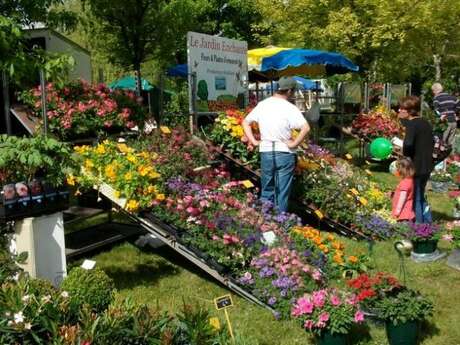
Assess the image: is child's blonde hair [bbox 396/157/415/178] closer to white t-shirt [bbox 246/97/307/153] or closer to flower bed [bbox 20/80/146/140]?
white t-shirt [bbox 246/97/307/153]

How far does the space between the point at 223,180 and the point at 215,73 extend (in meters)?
2.51

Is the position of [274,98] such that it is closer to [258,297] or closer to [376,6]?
[258,297]

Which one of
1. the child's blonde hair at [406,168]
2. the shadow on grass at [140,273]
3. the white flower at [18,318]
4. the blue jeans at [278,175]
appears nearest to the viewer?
the white flower at [18,318]

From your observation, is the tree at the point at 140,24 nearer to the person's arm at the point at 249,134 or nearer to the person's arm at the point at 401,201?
the person's arm at the point at 249,134

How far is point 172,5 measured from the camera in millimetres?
16938

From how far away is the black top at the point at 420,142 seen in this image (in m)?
6.43

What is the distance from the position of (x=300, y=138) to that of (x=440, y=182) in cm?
523

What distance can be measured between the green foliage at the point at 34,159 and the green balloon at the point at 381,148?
9009 mm

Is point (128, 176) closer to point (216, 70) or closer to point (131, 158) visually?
point (131, 158)

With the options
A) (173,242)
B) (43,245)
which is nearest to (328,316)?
(173,242)

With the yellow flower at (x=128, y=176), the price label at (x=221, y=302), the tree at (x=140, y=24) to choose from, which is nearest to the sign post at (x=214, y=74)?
the yellow flower at (x=128, y=176)

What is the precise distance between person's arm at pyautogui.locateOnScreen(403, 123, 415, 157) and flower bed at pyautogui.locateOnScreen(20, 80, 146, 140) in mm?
3416

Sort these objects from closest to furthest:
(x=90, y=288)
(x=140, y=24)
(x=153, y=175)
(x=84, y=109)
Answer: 1. (x=90, y=288)
2. (x=153, y=175)
3. (x=84, y=109)
4. (x=140, y=24)

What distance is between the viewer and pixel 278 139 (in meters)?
6.15
